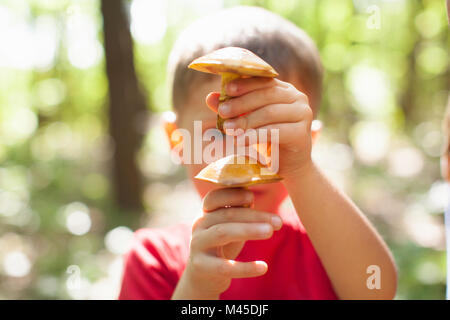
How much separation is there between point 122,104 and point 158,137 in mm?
6522

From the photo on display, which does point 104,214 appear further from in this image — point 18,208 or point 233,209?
point 233,209

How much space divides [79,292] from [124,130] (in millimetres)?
2250

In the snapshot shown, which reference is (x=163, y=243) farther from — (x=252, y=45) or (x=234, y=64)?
(x=234, y=64)

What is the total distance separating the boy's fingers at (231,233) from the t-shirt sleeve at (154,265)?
590 mm

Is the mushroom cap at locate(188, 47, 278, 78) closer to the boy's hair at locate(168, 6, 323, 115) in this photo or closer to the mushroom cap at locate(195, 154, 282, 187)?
the mushroom cap at locate(195, 154, 282, 187)

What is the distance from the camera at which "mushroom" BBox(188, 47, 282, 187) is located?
591mm

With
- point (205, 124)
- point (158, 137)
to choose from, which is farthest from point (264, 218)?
point (158, 137)

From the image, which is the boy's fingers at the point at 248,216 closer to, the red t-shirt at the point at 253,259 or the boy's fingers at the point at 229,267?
the boy's fingers at the point at 229,267

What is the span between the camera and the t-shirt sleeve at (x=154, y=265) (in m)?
1.30

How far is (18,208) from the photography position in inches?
205

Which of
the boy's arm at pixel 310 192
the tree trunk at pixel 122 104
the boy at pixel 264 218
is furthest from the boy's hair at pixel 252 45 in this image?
the tree trunk at pixel 122 104

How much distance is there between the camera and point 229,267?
760mm

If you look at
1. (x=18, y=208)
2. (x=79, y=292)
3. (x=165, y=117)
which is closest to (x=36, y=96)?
(x=18, y=208)

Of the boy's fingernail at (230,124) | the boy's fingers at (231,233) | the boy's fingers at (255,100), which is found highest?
the boy's fingers at (255,100)
